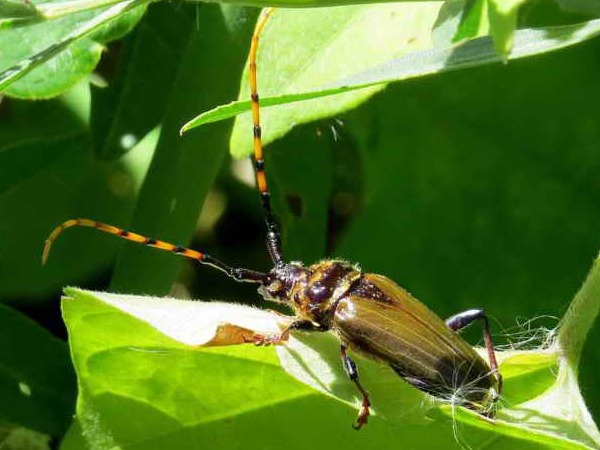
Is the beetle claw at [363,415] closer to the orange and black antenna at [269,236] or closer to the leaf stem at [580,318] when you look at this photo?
the leaf stem at [580,318]

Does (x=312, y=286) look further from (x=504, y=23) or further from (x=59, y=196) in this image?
(x=504, y=23)

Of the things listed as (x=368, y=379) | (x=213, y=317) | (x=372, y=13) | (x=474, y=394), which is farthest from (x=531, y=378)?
(x=372, y=13)

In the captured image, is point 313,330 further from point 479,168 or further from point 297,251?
point 479,168

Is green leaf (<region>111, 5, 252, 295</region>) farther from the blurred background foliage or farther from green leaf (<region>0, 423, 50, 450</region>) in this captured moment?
green leaf (<region>0, 423, 50, 450</region>)

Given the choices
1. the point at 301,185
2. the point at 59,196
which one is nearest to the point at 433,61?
the point at 301,185

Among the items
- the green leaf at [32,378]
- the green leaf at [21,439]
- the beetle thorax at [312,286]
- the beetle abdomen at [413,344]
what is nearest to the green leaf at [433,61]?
the beetle abdomen at [413,344]

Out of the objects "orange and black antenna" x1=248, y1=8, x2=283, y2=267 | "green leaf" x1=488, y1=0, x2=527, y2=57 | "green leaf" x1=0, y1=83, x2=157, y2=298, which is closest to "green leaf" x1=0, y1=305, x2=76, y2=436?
"green leaf" x1=0, y1=83, x2=157, y2=298
